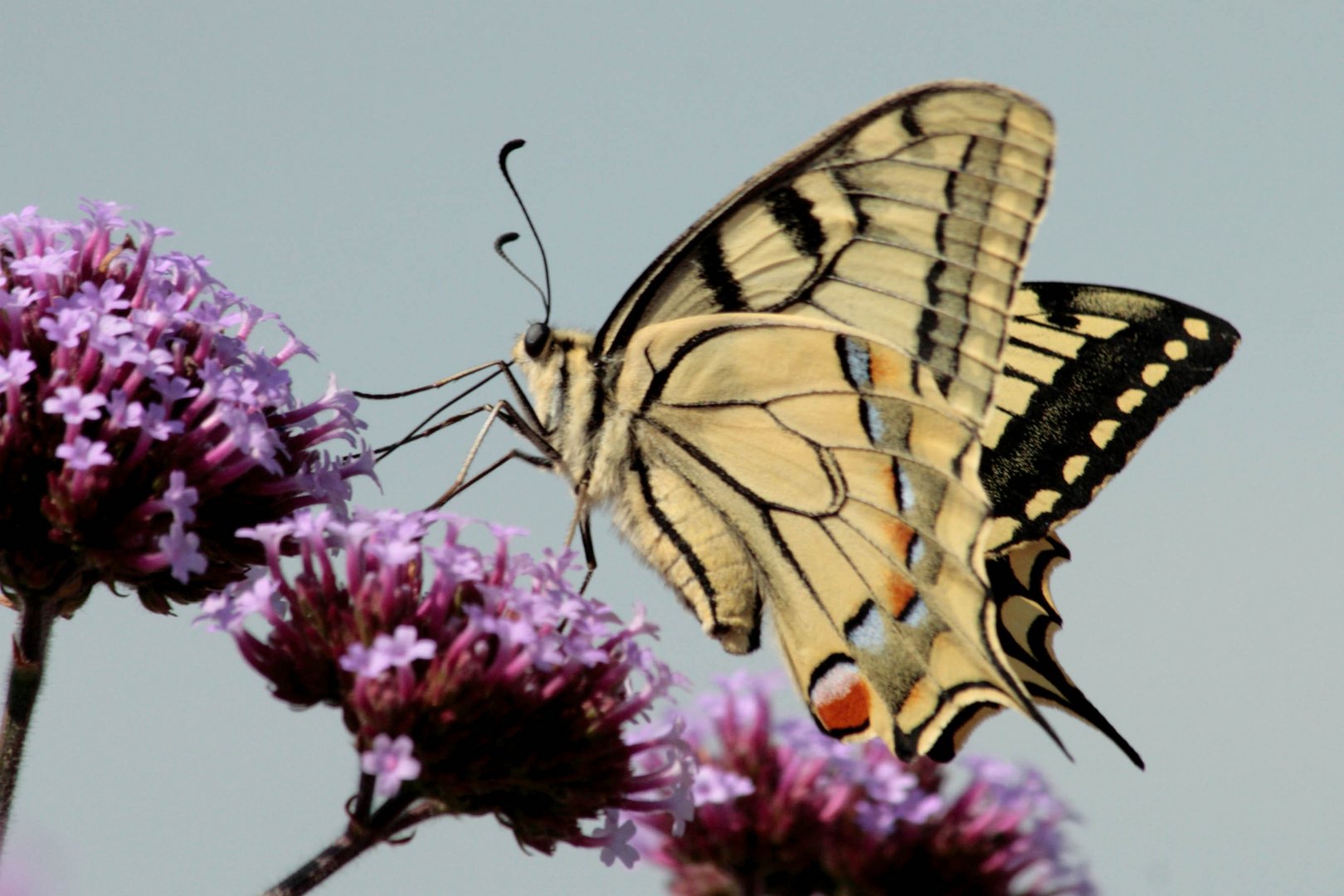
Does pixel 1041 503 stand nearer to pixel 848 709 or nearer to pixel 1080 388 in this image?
pixel 1080 388

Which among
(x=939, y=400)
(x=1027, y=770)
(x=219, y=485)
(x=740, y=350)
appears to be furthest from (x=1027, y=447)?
(x=219, y=485)

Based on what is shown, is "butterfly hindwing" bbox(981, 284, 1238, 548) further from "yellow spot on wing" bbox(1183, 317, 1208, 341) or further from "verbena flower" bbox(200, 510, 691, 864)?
"verbena flower" bbox(200, 510, 691, 864)

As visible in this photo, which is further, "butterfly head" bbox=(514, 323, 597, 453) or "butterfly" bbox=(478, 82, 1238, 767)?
"butterfly head" bbox=(514, 323, 597, 453)

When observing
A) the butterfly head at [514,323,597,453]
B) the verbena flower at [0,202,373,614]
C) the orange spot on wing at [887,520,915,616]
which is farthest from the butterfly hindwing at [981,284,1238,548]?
the verbena flower at [0,202,373,614]

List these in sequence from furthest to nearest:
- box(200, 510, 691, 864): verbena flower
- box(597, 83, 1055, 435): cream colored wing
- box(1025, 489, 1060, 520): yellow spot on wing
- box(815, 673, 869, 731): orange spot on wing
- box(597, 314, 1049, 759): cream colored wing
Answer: box(1025, 489, 1060, 520): yellow spot on wing
box(815, 673, 869, 731): orange spot on wing
box(597, 314, 1049, 759): cream colored wing
box(597, 83, 1055, 435): cream colored wing
box(200, 510, 691, 864): verbena flower

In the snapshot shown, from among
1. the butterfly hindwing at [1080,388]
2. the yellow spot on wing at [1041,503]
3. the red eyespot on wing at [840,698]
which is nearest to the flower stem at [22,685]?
the red eyespot on wing at [840,698]

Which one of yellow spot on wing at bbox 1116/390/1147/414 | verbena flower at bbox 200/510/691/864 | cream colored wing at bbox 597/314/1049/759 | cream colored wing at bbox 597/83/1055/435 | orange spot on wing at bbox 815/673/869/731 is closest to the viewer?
verbena flower at bbox 200/510/691/864

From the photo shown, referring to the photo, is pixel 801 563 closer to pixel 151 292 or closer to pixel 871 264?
pixel 871 264
